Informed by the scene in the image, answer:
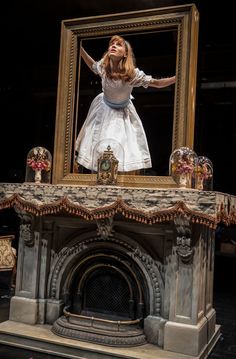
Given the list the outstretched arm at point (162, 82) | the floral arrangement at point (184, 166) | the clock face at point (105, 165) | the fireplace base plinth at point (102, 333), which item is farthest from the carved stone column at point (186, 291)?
the outstretched arm at point (162, 82)

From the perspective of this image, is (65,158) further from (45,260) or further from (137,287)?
(137,287)

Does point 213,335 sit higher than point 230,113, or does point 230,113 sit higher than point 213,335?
point 230,113

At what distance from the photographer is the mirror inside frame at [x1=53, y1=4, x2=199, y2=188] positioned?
3.65 metres

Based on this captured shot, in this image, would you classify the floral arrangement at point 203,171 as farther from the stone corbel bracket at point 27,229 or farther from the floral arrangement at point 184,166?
the stone corbel bracket at point 27,229

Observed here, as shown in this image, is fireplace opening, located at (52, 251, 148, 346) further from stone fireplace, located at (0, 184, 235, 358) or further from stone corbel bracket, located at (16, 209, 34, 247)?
stone corbel bracket, located at (16, 209, 34, 247)

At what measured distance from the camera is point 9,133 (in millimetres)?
7246

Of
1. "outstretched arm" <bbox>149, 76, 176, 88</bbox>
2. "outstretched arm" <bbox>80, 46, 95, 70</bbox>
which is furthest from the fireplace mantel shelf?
"outstretched arm" <bbox>80, 46, 95, 70</bbox>

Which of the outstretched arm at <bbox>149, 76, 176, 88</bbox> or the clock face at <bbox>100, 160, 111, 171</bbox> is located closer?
the clock face at <bbox>100, 160, 111, 171</bbox>

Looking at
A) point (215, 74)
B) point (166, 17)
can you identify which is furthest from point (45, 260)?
point (215, 74)

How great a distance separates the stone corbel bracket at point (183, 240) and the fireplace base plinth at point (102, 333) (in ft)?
2.44

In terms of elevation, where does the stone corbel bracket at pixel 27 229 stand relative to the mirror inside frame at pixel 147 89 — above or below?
below

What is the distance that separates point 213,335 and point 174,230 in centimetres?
114

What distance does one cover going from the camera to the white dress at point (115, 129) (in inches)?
148

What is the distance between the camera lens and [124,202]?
317 cm
